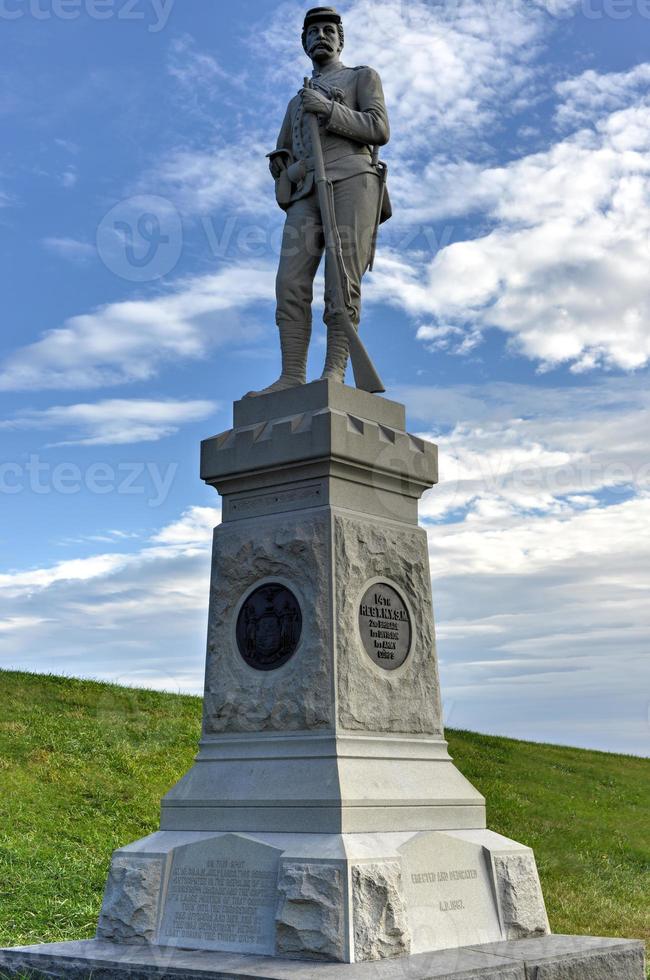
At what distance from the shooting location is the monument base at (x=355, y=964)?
5695 millimetres

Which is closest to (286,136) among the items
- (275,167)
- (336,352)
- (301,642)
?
(275,167)

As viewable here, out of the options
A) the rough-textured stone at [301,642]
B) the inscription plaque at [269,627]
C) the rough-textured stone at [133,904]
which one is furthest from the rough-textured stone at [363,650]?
the rough-textured stone at [133,904]

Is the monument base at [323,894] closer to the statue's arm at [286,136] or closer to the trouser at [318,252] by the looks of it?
the trouser at [318,252]

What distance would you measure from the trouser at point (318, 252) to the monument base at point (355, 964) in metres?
4.07

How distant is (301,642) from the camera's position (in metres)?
6.93

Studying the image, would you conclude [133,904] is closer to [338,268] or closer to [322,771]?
[322,771]

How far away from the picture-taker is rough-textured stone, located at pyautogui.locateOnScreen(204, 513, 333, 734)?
682cm

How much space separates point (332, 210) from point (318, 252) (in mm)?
334

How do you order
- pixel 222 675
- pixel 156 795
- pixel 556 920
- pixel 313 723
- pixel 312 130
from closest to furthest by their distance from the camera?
pixel 313 723, pixel 222 675, pixel 312 130, pixel 556 920, pixel 156 795

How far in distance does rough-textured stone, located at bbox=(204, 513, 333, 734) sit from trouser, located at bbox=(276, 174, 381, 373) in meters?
1.55

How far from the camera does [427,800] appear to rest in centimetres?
691

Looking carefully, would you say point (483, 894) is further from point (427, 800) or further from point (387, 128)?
point (387, 128)

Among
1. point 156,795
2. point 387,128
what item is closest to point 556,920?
point 156,795

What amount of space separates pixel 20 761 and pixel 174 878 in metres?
8.40
